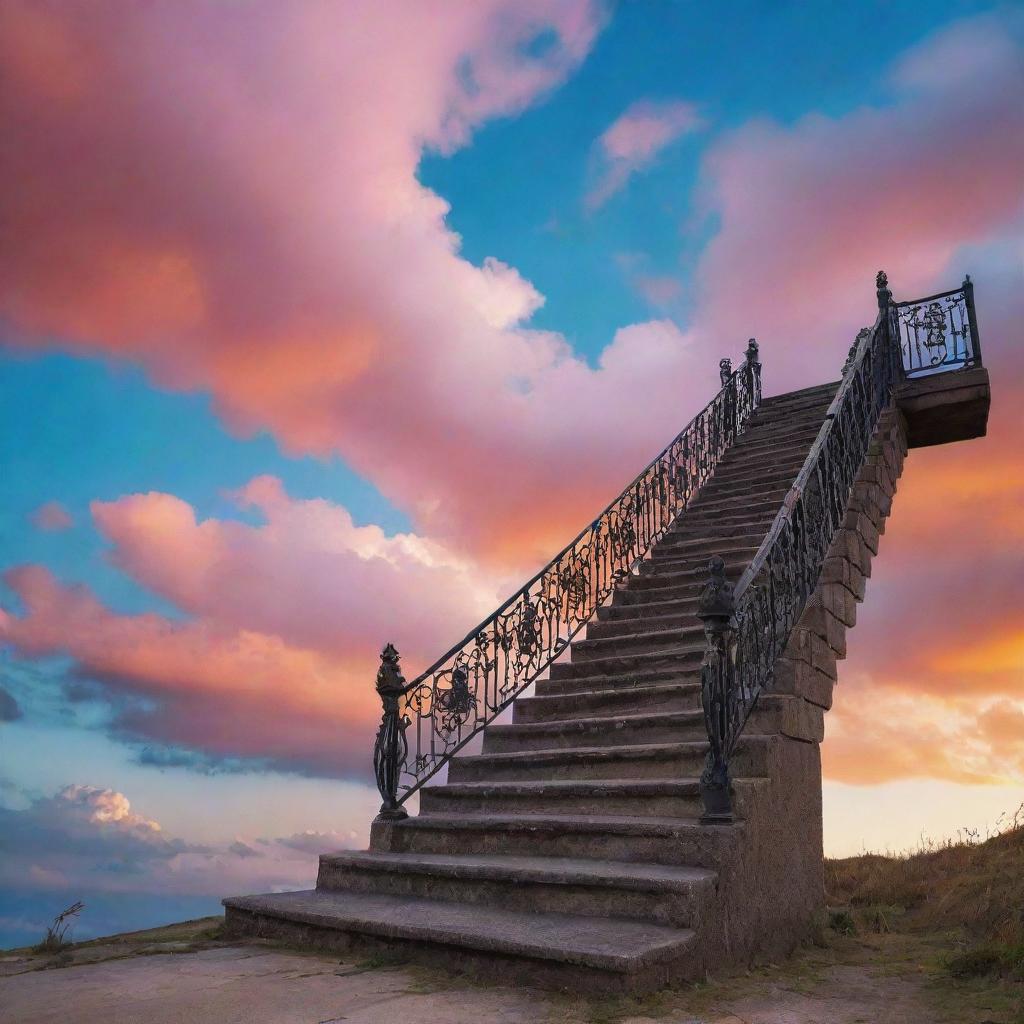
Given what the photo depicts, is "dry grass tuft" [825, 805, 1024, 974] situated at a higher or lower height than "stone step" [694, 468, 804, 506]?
lower

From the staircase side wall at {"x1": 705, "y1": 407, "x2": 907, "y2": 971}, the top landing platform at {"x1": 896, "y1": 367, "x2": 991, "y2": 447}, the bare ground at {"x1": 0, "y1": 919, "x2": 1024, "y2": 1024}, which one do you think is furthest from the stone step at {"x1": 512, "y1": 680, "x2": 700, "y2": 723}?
the top landing platform at {"x1": 896, "y1": 367, "x2": 991, "y2": 447}

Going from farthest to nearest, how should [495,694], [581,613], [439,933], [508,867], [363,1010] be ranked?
1. [581,613]
2. [495,694]
3. [508,867]
4. [439,933]
5. [363,1010]

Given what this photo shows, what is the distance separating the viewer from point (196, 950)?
18.0ft

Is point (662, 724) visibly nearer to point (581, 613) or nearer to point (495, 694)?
point (495, 694)

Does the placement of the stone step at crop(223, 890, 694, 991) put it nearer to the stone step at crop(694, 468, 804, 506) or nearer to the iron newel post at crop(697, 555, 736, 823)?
the iron newel post at crop(697, 555, 736, 823)

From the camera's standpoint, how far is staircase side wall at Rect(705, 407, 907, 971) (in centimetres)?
516

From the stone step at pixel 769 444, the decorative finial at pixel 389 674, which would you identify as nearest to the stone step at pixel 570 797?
the decorative finial at pixel 389 674

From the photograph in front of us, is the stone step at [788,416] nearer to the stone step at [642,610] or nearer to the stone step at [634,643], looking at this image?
the stone step at [642,610]

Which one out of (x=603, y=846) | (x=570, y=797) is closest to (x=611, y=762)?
(x=570, y=797)

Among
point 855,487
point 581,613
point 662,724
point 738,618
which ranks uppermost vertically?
point 855,487

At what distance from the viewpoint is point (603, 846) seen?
5.59 meters

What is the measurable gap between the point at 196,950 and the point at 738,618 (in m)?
3.96

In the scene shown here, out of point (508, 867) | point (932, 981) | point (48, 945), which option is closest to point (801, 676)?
point (932, 981)

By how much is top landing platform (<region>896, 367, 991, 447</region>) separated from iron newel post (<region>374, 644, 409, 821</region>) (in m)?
8.13
